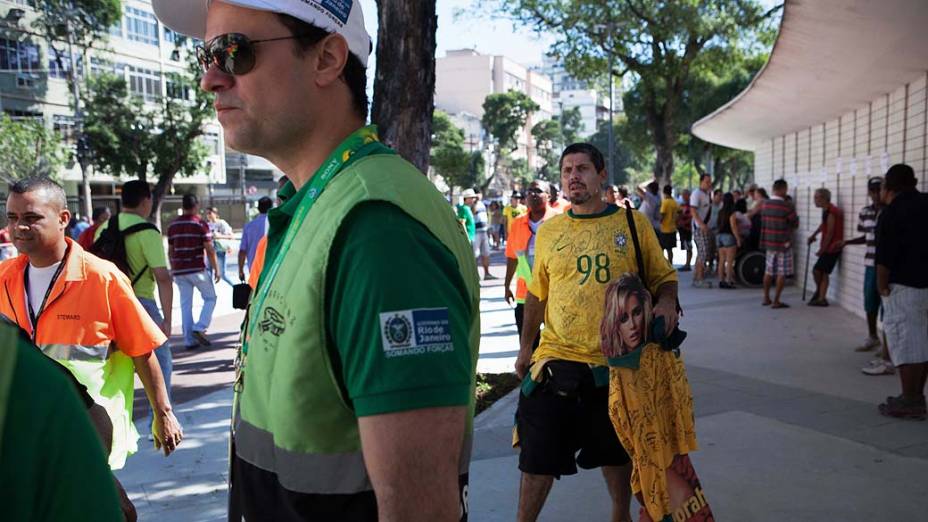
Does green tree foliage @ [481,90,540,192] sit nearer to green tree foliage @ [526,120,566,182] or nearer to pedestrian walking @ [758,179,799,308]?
green tree foliage @ [526,120,566,182]

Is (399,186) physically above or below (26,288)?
above

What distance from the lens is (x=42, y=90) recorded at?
139 feet

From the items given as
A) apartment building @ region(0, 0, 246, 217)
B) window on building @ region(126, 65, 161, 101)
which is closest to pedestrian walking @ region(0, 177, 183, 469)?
apartment building @ region(0, 0, 246, 217)

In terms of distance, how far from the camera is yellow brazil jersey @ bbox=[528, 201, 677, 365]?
3852 mm

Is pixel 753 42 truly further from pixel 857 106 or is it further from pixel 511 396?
pixel 511 396

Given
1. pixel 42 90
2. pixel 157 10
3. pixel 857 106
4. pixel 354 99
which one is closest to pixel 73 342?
pixel 157 10

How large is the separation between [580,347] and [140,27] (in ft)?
169

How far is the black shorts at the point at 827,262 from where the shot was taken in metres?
11.4

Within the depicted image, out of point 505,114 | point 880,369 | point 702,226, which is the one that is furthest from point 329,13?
point 505,114

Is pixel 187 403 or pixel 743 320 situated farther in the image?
pixel 743 320

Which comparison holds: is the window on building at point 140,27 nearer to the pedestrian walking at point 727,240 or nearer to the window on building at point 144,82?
the window on building at point 144,82

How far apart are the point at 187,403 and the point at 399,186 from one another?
21.5 ft

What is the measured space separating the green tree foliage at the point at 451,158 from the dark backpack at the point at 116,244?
53.5 m

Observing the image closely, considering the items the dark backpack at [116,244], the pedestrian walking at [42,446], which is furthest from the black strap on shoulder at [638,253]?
the dark backpack at [116,244]
